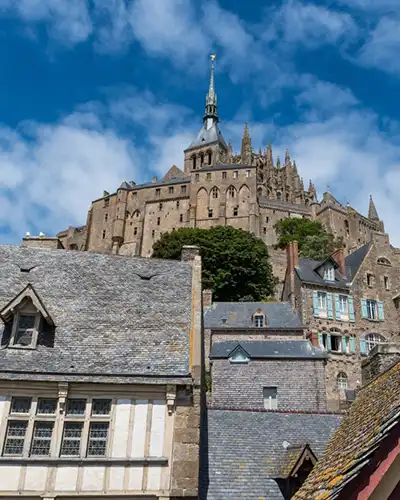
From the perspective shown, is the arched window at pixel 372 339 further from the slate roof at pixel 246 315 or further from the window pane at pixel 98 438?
the window pane at pixel 98 438

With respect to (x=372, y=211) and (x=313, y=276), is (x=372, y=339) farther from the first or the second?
(x=372, y=211)

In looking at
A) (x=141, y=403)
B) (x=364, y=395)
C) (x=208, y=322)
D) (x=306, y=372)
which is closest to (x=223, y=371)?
(x=306, y=372)

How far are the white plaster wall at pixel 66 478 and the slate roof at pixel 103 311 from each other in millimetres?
1953

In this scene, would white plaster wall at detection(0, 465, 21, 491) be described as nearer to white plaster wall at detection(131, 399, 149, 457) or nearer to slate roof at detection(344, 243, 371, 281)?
white plaster wall at detection(131, 399, 149, 457)

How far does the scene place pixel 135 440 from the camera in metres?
10.7

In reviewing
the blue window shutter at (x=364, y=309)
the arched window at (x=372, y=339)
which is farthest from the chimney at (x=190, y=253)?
the blue window shutter at (x=364, y=309)

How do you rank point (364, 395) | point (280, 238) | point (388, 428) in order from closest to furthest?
1. point (388, 428)
2. point (364, 395)
3. point (280, 238)

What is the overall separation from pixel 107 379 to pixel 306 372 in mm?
15337

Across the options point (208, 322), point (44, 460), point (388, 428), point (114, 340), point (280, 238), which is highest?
point (280, 238)

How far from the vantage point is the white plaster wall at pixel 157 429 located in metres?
10.6

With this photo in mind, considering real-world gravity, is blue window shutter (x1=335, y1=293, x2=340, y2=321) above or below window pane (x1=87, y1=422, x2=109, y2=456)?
above

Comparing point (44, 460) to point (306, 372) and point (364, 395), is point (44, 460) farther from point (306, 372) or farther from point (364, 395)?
point (306, 372)

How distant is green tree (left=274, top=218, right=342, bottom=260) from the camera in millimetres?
73125

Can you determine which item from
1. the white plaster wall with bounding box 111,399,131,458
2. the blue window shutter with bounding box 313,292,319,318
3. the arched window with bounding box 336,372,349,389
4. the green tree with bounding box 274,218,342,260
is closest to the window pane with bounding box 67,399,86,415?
the white plaster wall with bounding box 111,399,131,458
